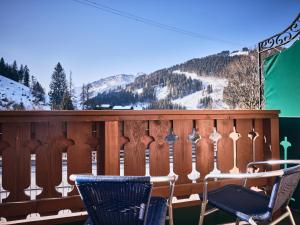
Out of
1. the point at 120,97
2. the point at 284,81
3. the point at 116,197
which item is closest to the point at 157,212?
the point at 116,197

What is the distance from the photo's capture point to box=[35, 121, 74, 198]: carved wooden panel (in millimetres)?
2055

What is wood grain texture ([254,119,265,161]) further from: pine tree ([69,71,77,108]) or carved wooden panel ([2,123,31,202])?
pine tree ([69,71,77,108])

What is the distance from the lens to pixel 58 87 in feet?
225

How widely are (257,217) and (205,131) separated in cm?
108

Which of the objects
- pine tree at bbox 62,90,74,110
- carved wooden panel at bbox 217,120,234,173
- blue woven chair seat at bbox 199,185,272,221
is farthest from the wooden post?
pine tree at bbox 62,90,74,110

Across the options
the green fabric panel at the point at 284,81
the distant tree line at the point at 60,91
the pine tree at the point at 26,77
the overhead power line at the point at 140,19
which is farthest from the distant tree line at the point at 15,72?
the green fabric panel at the point at 284,81

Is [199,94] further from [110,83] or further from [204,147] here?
[204,147]

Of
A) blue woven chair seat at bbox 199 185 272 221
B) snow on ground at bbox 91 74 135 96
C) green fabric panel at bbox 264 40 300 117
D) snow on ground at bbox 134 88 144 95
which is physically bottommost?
blue woven chair seat at bbox 199 185 272 221

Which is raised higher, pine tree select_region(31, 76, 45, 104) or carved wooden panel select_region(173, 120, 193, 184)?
pine tree select_region(31, 76, 45, 104)

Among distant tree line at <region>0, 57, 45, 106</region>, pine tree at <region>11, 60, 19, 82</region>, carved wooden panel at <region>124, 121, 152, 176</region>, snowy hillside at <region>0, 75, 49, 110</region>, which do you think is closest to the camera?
carved wooden panel at <region>124, 121, 152, 176</region>

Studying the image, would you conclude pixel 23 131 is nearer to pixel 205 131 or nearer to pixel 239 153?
pixel 205 131

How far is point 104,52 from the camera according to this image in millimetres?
60656

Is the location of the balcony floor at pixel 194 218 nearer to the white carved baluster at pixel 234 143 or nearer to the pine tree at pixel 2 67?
the white carved baluster at pixel 234 143

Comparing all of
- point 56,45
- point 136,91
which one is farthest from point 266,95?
point 56,45
